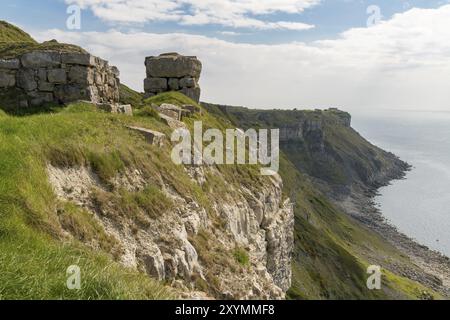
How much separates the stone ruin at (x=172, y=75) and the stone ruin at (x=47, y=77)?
13285 mm

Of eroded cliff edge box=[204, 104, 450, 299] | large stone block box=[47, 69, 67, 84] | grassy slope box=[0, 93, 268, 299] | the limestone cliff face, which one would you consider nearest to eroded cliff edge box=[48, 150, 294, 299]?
the limestone cliff face

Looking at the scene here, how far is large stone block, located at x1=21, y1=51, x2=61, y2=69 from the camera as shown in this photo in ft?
77.0

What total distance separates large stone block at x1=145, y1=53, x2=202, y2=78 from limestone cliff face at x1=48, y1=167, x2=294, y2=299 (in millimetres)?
16202

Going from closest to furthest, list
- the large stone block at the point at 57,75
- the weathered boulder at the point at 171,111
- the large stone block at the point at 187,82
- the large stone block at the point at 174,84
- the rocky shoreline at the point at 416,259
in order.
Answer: the large stone block at the point at 57,75 < the weathered boulder at the point at 171,111 < the large stone block at the point at 187,82 < the large stone block at the point at 174,84 < the rocky shoreline at the point at 416,259

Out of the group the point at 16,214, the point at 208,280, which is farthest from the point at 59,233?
the point at 208,280

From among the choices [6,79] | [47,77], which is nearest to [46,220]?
[47,77]

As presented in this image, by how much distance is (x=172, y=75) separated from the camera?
1475 inches

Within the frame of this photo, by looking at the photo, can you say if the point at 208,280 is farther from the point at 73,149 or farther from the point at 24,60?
the point at 24,60

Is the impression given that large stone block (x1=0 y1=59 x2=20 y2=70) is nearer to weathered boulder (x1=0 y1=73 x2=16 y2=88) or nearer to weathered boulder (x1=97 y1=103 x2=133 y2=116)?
weathered boulder (x1=0 y1=73 x2=16 y2=88)

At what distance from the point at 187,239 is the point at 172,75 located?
964 inches

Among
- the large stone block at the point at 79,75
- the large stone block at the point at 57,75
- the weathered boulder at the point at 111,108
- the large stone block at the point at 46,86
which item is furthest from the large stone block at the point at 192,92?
the large stone block at the point at 46,86

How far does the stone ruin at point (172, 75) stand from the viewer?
37.0m

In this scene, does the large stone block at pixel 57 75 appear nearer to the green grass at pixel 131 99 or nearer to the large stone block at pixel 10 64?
the large stone block at pixel 10 64
